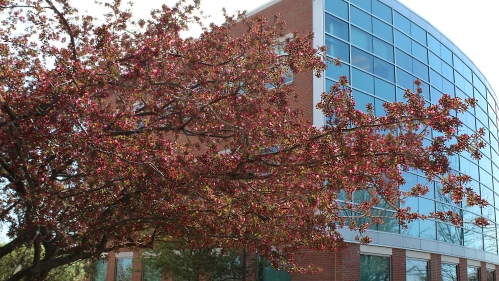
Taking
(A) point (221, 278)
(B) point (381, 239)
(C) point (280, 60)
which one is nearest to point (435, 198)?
(B) point (381, 239)

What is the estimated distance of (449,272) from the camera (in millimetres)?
26500

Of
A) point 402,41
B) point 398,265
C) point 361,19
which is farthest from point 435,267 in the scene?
point 361,19

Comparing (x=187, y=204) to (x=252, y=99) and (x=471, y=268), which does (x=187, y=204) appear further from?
(x=471, y=268)

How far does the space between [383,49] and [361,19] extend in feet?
5.78

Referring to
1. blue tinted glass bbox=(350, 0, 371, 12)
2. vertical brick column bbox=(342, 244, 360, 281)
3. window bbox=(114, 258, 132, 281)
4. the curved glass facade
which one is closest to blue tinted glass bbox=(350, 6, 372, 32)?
the curved glass facade

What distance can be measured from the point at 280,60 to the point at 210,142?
2029 millimetres

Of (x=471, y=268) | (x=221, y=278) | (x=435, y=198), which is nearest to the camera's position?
(x=221, y=278)

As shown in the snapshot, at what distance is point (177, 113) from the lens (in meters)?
9.70

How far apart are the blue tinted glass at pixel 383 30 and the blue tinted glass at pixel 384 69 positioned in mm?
1228

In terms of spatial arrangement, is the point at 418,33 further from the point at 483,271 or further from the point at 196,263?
the point at 196,263

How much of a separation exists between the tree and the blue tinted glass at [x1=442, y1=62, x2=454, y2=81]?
1987 cm

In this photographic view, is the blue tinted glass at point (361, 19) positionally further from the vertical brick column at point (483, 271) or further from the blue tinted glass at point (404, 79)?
the vertical brick column at point (483, 271)

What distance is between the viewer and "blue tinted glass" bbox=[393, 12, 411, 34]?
26.0 m

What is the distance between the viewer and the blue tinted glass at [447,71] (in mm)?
28797
